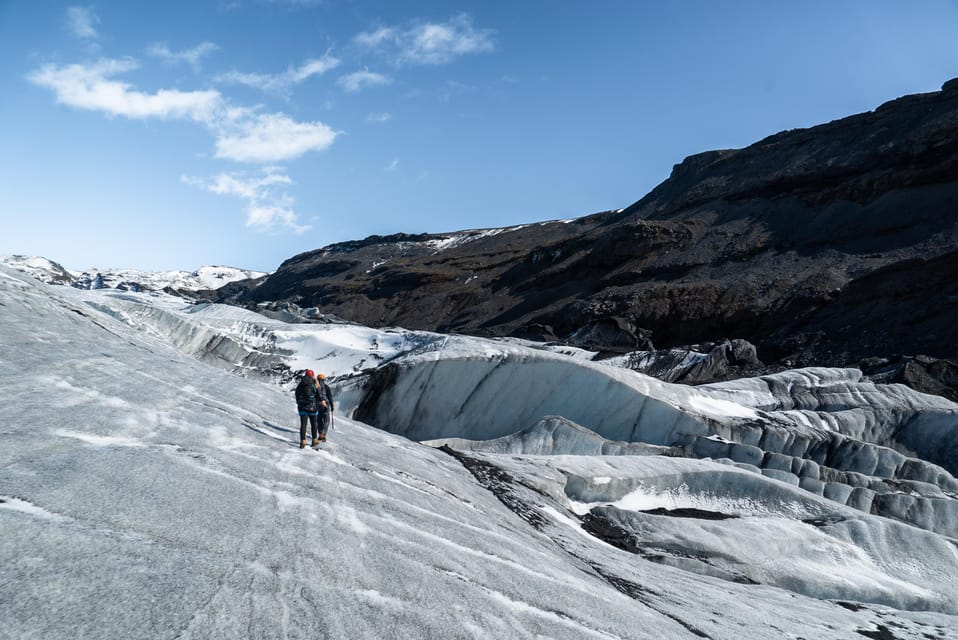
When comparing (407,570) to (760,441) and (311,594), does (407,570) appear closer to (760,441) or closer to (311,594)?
(311,594)

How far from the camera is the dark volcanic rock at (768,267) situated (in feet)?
145

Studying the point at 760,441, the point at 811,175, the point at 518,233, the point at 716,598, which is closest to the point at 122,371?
the point at 716,598

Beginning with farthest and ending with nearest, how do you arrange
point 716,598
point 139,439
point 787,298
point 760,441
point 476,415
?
point 787,298 → point 476,415 → point 760,441 → point 716,598 → point 139,439

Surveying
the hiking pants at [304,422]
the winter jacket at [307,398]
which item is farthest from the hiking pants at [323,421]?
the winter jacket at [307,398]

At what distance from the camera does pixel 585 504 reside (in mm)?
15602

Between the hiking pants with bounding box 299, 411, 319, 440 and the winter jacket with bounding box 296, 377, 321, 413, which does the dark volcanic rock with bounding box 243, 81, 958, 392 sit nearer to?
the hiking pants with bounding box 299, 411, 319, 440

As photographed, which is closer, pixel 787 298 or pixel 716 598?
pixel 716 598

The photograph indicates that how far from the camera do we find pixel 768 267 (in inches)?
2297

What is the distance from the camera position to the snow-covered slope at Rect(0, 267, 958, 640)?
17.5 ft

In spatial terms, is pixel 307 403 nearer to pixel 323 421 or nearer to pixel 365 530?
→ pixel 323 421

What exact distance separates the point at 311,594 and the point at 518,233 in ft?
382

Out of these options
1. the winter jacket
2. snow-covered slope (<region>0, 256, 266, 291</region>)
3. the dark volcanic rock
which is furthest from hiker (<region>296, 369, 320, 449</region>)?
snow-covered slope (<region>0, 256, 266, 291</region>)

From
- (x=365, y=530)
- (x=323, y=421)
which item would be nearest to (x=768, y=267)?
(x=323, y=421)

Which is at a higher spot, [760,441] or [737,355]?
[737,355]
